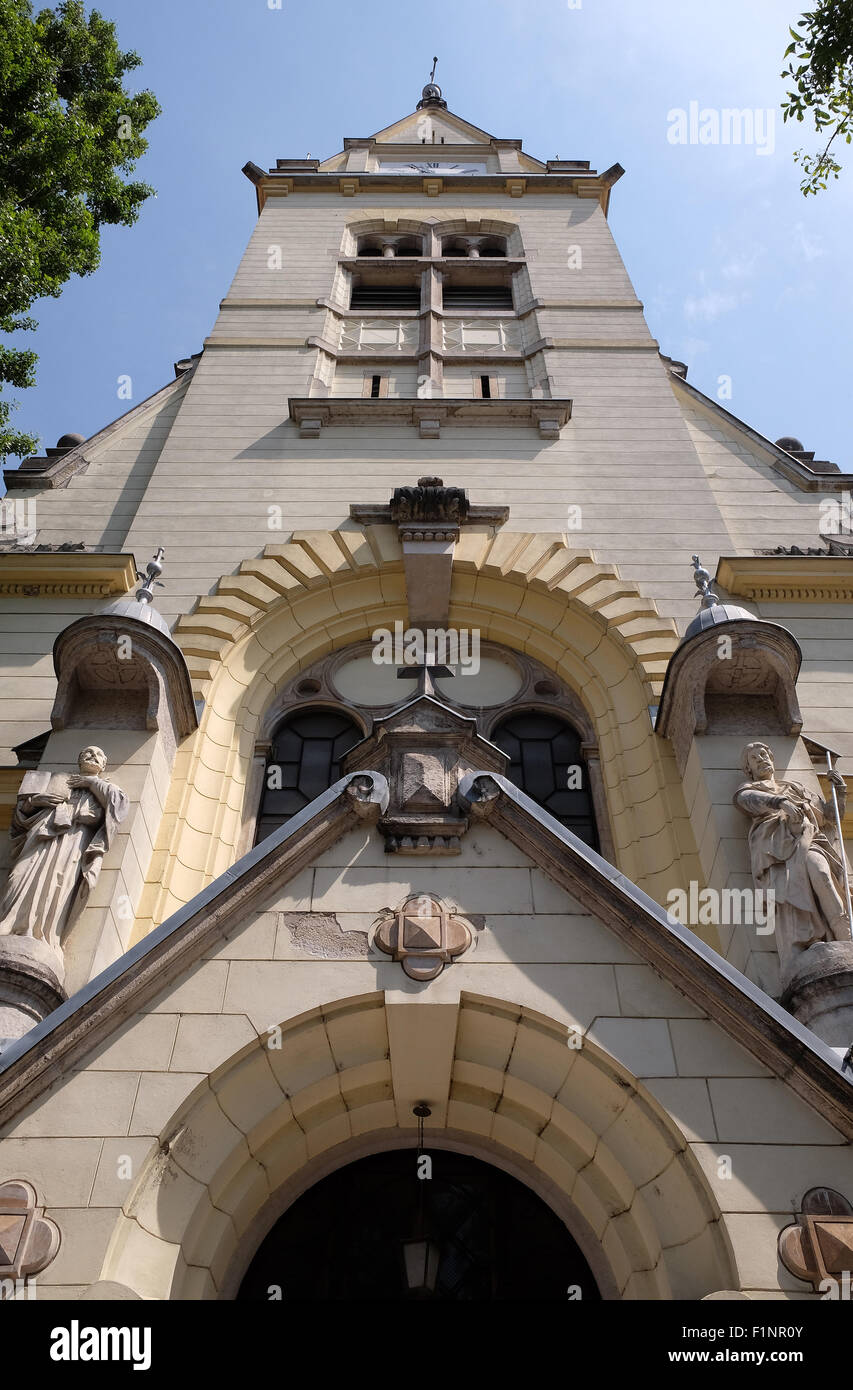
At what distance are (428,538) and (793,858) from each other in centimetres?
677

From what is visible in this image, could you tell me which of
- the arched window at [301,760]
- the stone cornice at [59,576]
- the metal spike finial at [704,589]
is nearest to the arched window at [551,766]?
the arched window at [301,760]

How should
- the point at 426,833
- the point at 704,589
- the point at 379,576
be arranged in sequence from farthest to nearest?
the point at 379,576 → the point at 704,589 → the point at 426,833

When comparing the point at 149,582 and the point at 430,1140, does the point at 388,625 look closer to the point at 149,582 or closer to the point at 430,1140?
the point at 149,582

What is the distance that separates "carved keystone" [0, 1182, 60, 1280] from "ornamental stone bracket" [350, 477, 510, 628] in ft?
29.3

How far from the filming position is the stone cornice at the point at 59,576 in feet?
44.5

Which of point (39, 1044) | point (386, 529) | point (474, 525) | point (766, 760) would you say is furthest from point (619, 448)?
point (39, 1044)

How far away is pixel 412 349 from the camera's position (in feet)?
64.2

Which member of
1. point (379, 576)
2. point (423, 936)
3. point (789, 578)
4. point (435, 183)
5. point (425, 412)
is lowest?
point (423, 936)

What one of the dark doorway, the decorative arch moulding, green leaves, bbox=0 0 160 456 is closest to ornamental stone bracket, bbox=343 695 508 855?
the dark doorway

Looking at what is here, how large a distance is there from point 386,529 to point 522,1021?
29.1ft

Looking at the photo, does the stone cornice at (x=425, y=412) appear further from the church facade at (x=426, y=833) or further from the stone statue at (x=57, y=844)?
the stone statue at (x=57, y=844)

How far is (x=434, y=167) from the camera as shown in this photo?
29219mm

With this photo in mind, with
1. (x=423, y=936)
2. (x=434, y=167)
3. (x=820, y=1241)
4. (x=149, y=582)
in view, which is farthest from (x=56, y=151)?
(x=434, y=167)
